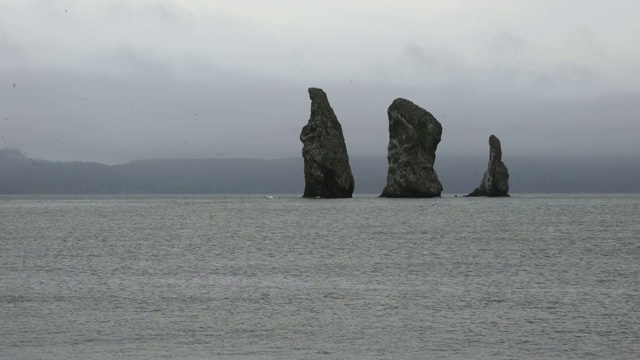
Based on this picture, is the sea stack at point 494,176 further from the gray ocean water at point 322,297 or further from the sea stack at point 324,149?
the gray ocean water at point 322,297

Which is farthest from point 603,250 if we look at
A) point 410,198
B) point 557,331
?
point 410,198

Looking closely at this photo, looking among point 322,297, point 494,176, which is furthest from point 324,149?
point 322,297

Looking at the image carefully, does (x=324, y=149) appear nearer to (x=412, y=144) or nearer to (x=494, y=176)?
(x=412, y=144)

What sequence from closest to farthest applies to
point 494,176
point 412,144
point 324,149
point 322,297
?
point 322,297
point 324,149
point 412,144
point 494,176

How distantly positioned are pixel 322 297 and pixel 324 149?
330 ft

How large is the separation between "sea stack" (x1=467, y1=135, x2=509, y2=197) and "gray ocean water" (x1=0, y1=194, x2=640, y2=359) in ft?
294

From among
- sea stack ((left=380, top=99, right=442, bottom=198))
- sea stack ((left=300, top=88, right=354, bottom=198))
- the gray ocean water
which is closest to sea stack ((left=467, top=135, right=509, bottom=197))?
sea stack ((left=380, top=99, right=442, bottom=198))

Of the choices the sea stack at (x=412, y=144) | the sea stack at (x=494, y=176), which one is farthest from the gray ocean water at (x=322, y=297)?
the sea stack at (x=494, y=176)

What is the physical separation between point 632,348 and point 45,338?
A: 15.5m

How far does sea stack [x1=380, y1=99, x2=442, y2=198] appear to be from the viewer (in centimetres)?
13850

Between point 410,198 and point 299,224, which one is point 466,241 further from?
point 410,198

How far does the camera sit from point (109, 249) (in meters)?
57.6

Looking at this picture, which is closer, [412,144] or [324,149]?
[324,149]

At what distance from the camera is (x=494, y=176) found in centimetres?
16112
